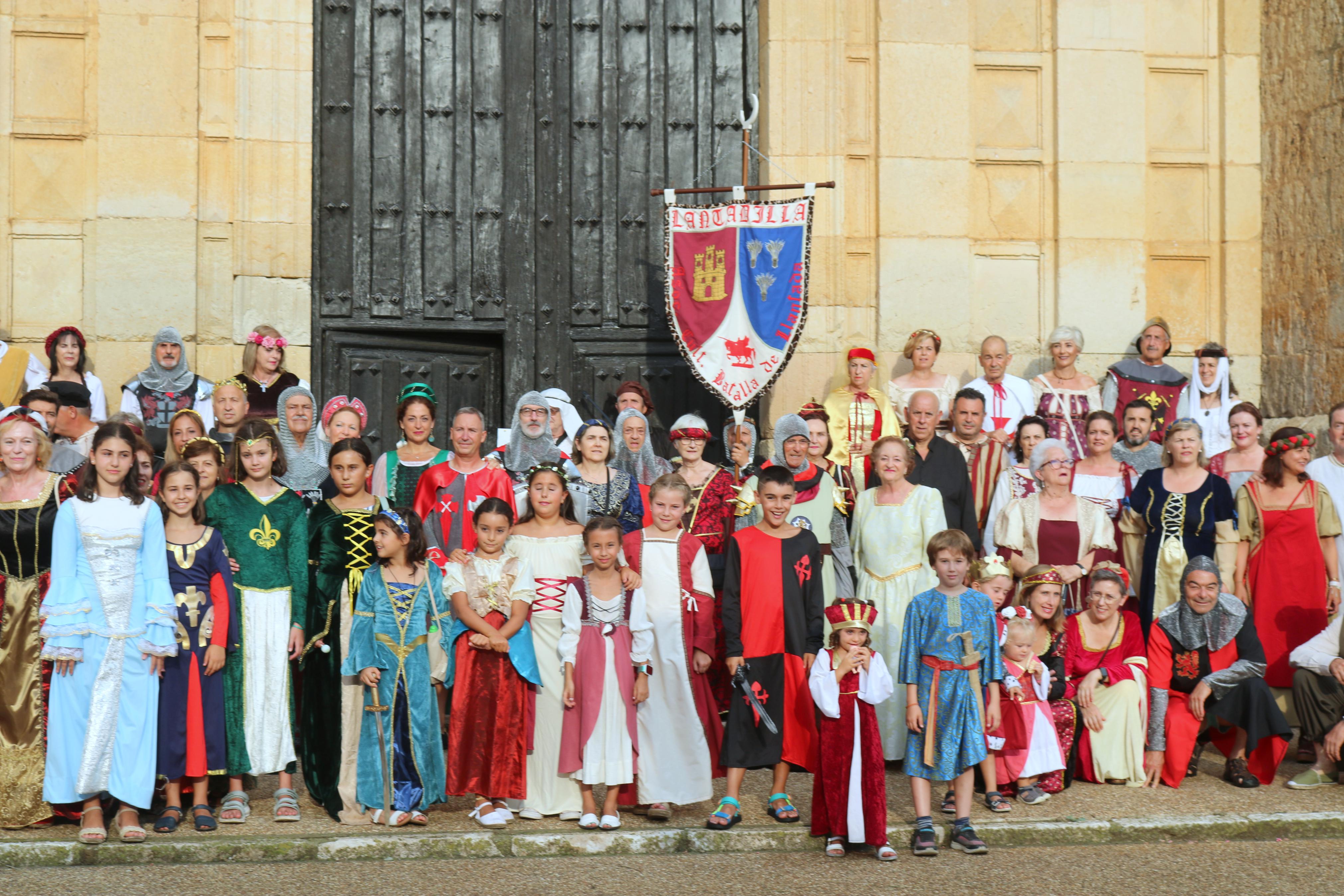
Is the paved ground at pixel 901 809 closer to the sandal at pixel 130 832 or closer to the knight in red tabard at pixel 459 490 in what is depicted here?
the sandal at pixel 130 832

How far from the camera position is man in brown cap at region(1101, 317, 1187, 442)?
9789 millimetres

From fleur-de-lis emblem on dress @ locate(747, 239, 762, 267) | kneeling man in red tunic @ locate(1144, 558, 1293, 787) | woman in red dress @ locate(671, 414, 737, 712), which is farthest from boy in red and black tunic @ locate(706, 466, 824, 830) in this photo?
fleur-de-lis emblem on dress @ locate(747, 239, 762, 267)

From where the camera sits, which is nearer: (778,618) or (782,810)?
(782,810)

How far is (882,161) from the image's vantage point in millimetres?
10477

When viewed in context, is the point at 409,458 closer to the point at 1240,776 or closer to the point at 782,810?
the point at 782,810

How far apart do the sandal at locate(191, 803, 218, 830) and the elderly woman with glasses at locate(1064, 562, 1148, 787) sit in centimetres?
408

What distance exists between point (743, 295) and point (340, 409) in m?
2.87

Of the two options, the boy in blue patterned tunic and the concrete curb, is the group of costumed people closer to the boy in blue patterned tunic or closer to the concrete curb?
the boy in blue patterned tunic

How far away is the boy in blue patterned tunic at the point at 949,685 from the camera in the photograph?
20.5 feet

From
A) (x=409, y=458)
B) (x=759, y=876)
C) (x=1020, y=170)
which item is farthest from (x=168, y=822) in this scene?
(x=1020, y=170)

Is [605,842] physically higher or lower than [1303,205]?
lower

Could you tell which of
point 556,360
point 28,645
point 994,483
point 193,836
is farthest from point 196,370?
point 994,483

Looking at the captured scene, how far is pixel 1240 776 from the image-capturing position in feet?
24.0

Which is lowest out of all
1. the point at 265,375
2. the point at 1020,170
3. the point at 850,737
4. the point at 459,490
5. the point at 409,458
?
the point at 850,737
